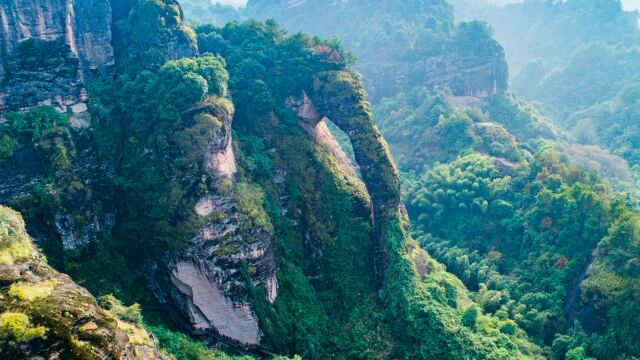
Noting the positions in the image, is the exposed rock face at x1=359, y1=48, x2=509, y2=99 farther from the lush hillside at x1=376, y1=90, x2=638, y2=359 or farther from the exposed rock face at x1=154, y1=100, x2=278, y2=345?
the exposed rock face at x1=154, y1=100, x2=278, y2=345

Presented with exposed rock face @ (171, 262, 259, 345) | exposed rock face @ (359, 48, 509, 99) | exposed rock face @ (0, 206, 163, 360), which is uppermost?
exposed rock face @ (0, 206, 163, 360)

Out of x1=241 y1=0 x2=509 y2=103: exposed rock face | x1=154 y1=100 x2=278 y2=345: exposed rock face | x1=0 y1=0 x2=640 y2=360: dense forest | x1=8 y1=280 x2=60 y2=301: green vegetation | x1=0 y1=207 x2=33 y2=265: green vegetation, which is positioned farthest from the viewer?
x1=241 y1=0 x2=509 y2=103: exposed rock face

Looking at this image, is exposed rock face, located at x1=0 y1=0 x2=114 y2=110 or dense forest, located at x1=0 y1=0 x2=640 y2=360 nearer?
dense forest, located at x1=0 y1=0 x2=640 y2=360

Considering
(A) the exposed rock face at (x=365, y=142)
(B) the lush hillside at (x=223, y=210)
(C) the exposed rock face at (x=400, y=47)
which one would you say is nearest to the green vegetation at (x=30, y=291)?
(B) the lush hillside at (x=223, y=210)

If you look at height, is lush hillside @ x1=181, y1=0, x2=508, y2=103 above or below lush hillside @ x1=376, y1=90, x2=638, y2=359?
above

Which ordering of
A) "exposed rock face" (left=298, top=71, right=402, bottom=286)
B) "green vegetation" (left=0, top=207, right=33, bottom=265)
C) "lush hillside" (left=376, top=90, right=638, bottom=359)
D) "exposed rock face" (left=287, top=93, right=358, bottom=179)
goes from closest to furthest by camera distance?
"green vegetation" (left=0, top=207, right=33, bottom=265) < "lush hillside" (left=376, top=90, right=638, bottom=359) < "exposed rock face" (left=298, top=71, right=402, bottom=286) < "exposed rock face" (left=287, top=93, right=358, bottom=179)

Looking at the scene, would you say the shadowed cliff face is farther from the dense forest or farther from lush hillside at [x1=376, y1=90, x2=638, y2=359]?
lush hillside at [x1=376, y1=90, x2=638, y2=359]

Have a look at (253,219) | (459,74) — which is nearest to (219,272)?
(253,219)

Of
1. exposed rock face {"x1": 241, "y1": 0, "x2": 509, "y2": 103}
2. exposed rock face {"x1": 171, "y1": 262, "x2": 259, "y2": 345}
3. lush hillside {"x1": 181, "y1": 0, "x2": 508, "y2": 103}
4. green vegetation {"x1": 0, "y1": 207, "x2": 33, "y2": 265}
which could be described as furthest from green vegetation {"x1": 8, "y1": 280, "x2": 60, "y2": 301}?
exposed rock face {"x1": 241, "y1": 0, "x2": 509, "y2": 103}
